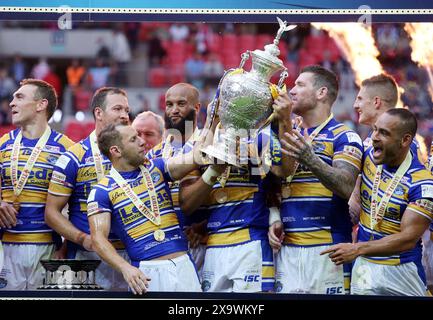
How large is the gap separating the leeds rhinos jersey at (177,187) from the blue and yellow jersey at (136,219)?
0.81 feet

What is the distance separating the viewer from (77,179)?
6.48 meters

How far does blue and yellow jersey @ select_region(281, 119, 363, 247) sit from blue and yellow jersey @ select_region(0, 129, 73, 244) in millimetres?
1450

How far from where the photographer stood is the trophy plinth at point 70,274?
19.0 feet

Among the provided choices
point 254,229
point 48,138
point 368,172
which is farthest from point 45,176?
point 368,172

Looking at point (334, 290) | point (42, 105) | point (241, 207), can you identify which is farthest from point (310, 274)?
point (42, 105)

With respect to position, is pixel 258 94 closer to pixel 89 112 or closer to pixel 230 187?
pixel 230 187

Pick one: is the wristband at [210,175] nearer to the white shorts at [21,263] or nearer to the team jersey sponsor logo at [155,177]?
the team jersey sponsor logo at [155,177]

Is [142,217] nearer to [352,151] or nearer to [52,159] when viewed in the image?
[52,159]

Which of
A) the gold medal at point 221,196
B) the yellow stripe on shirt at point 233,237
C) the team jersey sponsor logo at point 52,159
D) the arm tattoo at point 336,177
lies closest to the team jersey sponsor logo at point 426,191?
the arm tattoo at point 336,177

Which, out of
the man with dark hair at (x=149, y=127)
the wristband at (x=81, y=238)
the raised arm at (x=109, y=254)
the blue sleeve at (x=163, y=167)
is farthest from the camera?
the man with dark hair at (x=149, y=127)

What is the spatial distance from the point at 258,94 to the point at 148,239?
988 millimetres

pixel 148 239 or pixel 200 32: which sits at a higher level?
pixel 200 32

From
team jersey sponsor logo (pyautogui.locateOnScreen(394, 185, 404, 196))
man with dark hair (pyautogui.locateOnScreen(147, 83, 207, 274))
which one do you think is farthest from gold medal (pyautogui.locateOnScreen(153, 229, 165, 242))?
team jersey sponsor logo (pyautogui.locateOnScreen(394, 185, 404, 196))

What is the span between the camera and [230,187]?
20.3ft
